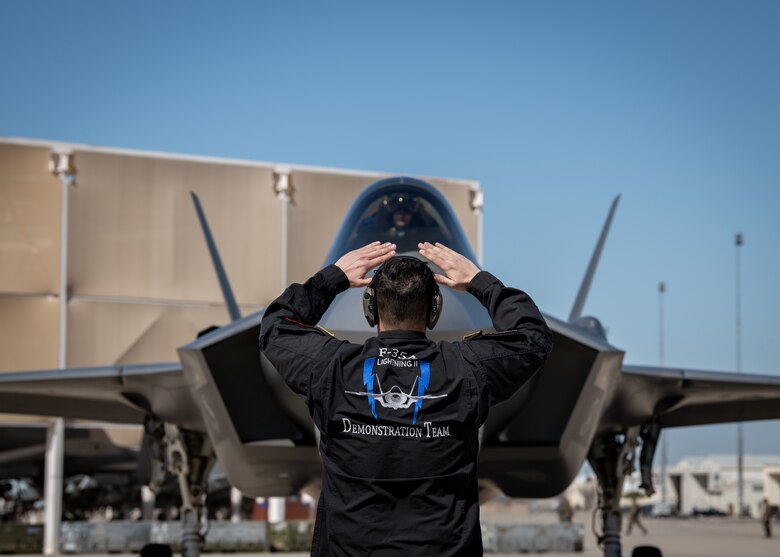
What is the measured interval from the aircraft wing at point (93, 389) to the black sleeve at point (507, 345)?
571 centimetres

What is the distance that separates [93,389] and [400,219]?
3622 mm

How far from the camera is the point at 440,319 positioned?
5.24 meters

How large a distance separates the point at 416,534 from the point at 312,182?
20.4m

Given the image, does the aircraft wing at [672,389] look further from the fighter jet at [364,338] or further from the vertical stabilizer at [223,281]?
the vertical stabilizer at [223,281]

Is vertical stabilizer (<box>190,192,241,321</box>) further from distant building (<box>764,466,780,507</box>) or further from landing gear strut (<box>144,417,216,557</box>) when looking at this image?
distant building (<box>764,466,780,507</box>)

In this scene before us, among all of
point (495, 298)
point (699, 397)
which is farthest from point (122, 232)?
point (495, 298)

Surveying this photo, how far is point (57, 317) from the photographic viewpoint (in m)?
20.3

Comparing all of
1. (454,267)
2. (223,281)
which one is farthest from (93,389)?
(454,267)

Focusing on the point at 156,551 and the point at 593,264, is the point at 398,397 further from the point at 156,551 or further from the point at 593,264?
the point at 593,264

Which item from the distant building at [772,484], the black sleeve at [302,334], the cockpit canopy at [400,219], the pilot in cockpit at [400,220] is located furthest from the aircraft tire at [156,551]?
the distant building at [772,484]

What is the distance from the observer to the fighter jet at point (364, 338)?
253 inches

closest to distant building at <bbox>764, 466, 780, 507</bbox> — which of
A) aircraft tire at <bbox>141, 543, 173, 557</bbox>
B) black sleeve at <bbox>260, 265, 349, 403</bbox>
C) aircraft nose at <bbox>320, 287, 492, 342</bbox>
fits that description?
aircraft tire at <bbox>141, 543, 173, 557</bbox>

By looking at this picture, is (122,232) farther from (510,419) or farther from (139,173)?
(510,419)

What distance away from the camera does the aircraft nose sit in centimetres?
528
